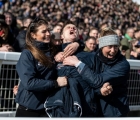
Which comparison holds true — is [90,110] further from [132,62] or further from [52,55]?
[132,62]

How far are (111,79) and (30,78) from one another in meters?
0.75

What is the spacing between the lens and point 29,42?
3266mm

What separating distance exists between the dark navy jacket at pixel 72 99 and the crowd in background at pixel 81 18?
4.21 ft

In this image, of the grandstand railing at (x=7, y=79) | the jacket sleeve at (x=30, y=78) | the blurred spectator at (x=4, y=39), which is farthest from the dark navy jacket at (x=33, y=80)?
the blurred spectator at (x=4, y=39)

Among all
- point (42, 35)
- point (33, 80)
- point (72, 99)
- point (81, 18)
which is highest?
point (81, 18)

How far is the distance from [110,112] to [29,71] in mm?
889

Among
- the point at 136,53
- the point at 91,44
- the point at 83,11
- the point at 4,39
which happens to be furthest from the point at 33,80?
the point at 83,11

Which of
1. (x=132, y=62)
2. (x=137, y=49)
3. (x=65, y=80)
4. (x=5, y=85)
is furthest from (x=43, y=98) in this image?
(x=137, y=49)

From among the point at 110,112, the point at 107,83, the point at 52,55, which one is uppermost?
the point at 52,55

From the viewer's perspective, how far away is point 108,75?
3.26m

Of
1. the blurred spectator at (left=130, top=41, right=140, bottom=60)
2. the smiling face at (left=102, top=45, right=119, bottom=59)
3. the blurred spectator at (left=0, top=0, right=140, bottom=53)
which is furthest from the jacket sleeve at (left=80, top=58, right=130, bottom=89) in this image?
the blurred spectator at (left=0, top=0, right=140, bottom=53)

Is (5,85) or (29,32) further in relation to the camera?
(5,85)

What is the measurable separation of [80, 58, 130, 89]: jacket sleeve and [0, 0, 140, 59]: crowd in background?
4.53ft

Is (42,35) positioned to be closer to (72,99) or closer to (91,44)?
(72,99)
